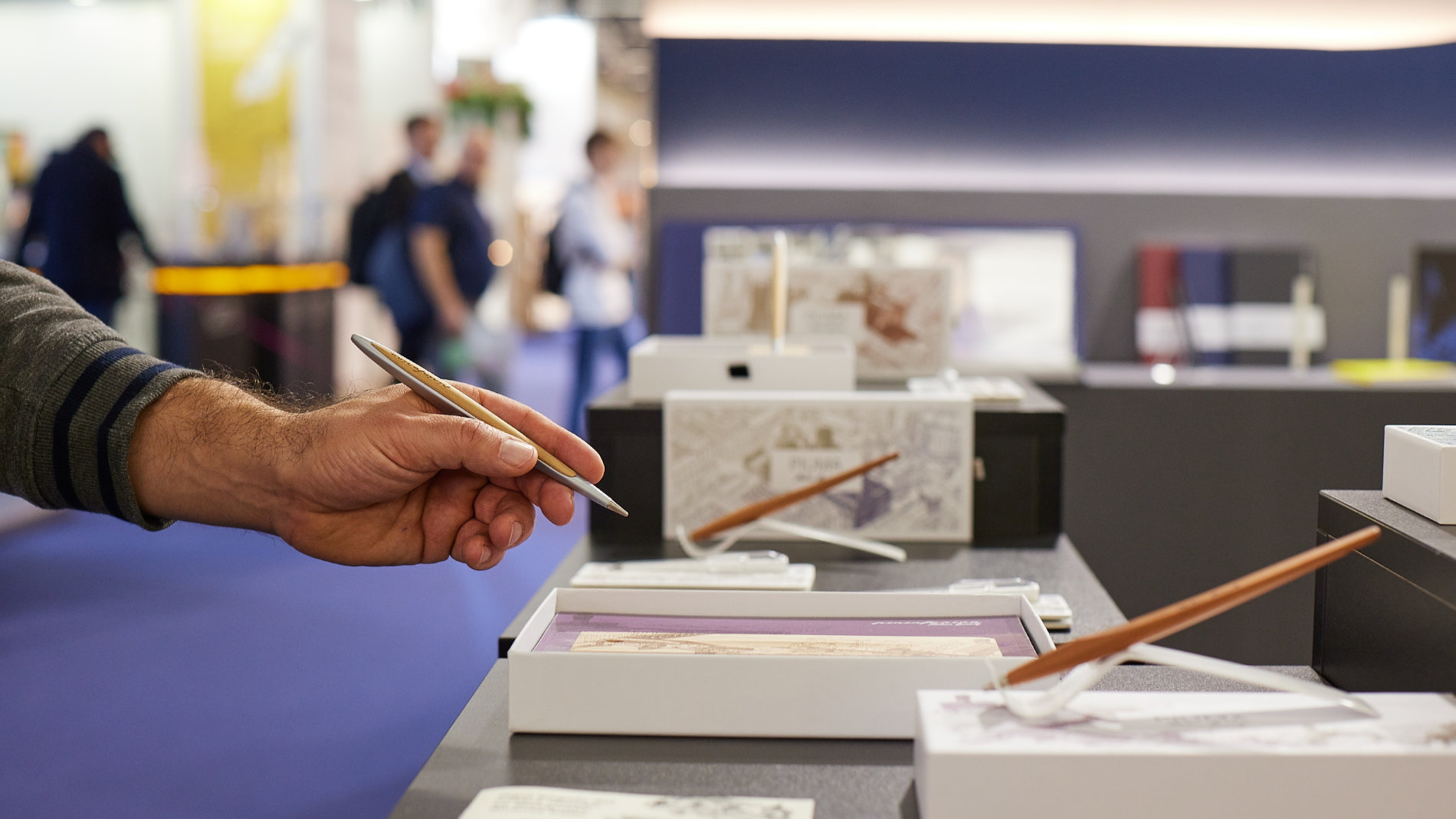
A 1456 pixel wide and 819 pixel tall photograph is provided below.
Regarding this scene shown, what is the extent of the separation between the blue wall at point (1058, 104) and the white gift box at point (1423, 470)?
9.60ft

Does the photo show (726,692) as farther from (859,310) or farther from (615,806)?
(859,310)

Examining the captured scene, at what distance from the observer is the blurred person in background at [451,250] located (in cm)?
471

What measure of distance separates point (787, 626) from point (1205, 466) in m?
2.40

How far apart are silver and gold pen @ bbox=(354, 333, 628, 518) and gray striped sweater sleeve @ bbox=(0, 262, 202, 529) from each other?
0.73ft

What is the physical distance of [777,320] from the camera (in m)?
1.96

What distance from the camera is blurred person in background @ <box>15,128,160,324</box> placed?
4.71 m

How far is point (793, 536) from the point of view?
1655 millimetres

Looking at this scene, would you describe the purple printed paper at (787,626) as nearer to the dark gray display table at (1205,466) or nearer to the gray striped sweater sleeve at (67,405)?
the gray striped sweater sleeve at (67,405)

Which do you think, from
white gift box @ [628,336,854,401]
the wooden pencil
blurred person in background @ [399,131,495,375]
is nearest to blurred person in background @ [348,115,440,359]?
blurred person in background @ [399,131,495,375]

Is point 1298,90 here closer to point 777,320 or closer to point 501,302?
point 777,320

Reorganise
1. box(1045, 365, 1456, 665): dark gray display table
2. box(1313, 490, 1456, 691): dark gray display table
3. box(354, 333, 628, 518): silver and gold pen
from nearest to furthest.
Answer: box(1313, 490, 1456, 691): dark gray display table, box(354, 333, 628, 518): silver and gold pen, box(1045, 365, 1456, 665): dark gray display table

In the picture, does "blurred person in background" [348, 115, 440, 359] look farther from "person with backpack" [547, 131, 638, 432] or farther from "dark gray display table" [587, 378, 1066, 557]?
"dark gray display table" [587, 378, 1066, 557]

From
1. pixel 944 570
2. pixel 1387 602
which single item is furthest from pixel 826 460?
pixel 1387 602

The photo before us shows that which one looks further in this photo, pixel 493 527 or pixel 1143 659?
pixel 493 527
